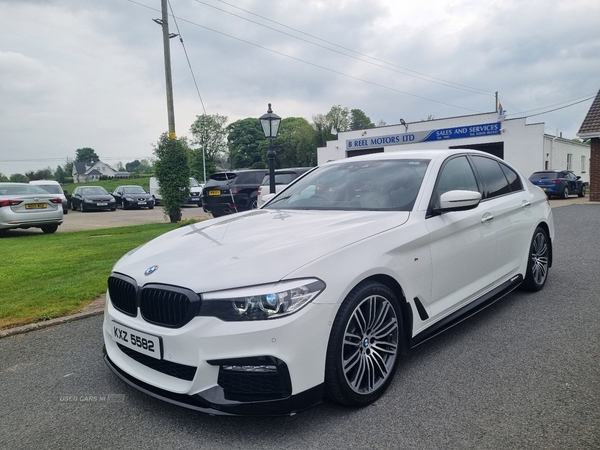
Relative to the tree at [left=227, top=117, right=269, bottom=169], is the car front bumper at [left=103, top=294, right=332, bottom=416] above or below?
below

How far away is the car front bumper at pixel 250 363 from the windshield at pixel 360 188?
1402 mm

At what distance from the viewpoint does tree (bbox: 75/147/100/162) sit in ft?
422

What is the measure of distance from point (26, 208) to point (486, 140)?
80.7 feet

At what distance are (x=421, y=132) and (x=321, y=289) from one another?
1156 inches

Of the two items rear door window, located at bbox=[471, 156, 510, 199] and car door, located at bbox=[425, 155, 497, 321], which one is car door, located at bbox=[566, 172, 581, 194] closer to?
rear door window, located at bbox=[471, 156, 510, 199]

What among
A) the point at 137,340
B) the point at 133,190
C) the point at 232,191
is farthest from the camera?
the point at 133,190

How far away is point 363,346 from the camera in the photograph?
8.82 feet

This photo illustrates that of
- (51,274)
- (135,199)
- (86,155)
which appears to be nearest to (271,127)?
(51,274)

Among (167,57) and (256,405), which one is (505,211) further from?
(167,57)

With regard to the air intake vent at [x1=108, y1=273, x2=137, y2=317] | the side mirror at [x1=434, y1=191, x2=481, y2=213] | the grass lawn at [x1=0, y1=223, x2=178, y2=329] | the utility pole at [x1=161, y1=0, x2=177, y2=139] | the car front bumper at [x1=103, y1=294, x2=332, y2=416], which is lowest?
the grass lawn at [x1=0, y1=223, x2=178, y2=329]

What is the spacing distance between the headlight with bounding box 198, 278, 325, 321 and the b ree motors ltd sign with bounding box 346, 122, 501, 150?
90.6 ft

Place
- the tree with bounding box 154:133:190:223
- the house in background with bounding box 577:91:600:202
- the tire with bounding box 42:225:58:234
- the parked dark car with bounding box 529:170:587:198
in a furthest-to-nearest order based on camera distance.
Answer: the parked dark car with bounding box 529:170:587:198 → the house in background with bounding box 577:91:600:202 → the tree with bounding box 154:133:190:223 → the tire with bounding box 42:225:58:234

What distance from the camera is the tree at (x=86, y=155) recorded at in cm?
12875

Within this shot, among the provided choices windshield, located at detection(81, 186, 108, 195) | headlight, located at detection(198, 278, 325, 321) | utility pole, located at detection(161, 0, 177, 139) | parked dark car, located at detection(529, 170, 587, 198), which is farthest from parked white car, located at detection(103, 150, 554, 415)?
windshield, located at detection(81, 186, 108, 195)
